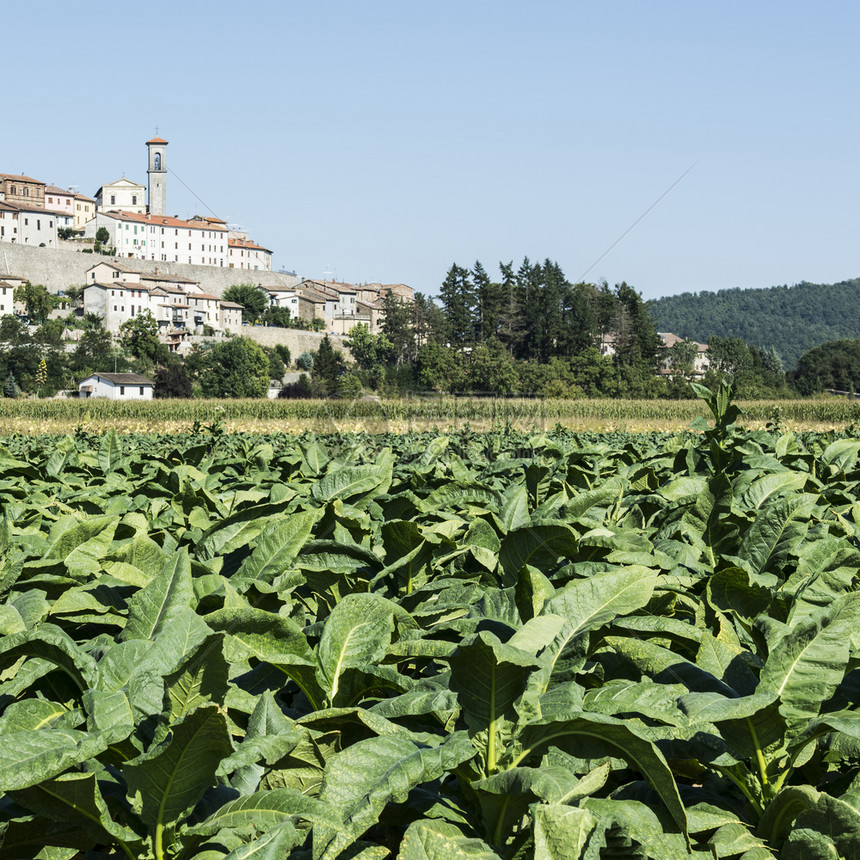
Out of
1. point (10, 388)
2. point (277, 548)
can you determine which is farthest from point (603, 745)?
point (10, 388)

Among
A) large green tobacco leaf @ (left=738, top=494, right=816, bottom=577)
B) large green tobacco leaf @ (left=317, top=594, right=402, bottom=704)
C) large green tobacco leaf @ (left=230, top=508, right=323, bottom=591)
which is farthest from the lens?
large green tobacco leaf @ (left=738, top=494, right=816, bottom=577)

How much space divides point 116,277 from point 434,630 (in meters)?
125

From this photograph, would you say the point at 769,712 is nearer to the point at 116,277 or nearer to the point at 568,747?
the point at 568,747

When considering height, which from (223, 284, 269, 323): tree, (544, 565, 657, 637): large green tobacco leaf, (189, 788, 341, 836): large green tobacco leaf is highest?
(223, 284, 269, 323): tree

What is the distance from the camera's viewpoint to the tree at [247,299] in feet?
419

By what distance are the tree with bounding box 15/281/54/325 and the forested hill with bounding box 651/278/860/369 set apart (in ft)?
331

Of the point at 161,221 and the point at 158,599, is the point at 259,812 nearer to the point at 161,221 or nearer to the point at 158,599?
the point at 158,599

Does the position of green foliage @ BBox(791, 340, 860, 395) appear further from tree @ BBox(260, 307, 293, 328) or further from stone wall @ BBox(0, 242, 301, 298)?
stone wall @ BBox(0, 242, 301, 298)

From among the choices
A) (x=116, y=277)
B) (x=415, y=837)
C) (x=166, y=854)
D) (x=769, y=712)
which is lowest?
(x=166, y=854)

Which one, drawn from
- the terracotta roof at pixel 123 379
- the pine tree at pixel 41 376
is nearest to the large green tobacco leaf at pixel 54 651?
the terracotta roof at pixel 123 379

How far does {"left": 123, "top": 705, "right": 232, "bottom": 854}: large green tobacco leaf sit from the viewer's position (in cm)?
110

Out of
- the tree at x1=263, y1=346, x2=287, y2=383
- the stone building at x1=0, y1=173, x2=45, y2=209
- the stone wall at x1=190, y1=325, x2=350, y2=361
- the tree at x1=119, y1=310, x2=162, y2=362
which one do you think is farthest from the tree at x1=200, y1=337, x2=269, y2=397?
the stone building at x1=0, y1=173, x2=45, y2=209

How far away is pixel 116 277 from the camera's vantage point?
118 meters

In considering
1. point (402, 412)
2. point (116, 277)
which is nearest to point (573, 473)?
point (402, 412)
